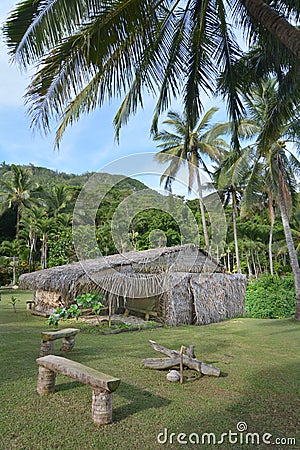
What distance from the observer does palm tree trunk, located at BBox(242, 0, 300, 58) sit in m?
3.65

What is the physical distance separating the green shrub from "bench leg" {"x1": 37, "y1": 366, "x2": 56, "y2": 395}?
9737 mm

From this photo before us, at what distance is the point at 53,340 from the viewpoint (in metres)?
5.20

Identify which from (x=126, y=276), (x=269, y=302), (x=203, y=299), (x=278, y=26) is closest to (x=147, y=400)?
(x=278, y=26)

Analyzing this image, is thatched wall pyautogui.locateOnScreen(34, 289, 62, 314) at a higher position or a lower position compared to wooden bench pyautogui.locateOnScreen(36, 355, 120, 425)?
higher

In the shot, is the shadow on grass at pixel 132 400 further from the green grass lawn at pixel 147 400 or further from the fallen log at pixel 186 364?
the fallen log at pixel 186 364

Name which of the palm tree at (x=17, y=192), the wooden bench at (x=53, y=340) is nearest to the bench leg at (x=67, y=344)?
the wooden bench at (x=53, y=340)

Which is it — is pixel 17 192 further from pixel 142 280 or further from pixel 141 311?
pixel 142 280

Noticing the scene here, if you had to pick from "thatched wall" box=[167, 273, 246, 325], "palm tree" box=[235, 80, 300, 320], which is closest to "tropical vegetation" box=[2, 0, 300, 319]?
"thatched wall" box=[167, 273, 246, 325]

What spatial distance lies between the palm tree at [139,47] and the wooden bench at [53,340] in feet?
9.88

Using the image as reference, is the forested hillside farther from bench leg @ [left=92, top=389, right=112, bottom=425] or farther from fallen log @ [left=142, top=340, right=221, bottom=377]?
bench leg @ [left=92, top=389, right=112, bottom=425]

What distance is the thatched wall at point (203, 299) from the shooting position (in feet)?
32.3


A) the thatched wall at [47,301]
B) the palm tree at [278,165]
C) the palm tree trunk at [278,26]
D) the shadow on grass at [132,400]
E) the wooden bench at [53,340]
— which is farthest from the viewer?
the palm tree at [278,165]

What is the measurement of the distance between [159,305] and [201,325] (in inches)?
52.3

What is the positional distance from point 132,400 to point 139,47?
458cm
